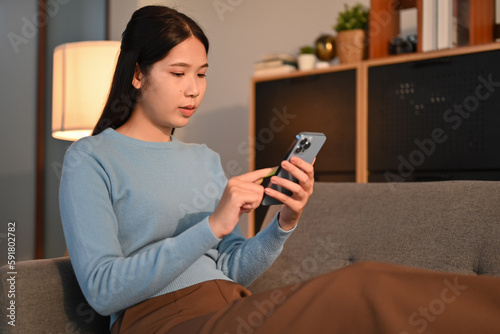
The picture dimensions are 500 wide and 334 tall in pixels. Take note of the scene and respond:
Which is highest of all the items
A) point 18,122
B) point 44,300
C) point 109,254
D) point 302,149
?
point 18,122

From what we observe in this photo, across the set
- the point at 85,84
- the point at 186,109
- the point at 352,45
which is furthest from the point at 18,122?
the point at 186,109

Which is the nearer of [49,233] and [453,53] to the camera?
[453,53]

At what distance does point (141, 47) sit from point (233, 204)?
51 centimetres

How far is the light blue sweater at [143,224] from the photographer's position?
104cm

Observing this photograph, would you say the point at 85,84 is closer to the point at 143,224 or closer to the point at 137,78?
the point at 137,78

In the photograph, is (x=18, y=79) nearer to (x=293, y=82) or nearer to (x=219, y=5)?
(x=219, y=5)

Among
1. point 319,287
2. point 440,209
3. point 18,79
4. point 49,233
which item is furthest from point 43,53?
point 319,287

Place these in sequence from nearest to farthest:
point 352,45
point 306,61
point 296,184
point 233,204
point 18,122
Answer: point 233,204 → point 296,184 → point 352,45 → point 306,61 → point 18,122

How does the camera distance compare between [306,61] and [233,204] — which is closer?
[233,204]

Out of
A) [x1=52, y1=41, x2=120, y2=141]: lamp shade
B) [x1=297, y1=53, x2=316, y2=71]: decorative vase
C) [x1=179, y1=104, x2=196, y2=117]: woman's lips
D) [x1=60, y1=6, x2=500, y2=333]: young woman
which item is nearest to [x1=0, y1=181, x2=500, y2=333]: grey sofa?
[x1=60, y1=6, x2=500, y2=333]: young woman

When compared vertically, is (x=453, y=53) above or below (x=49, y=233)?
above

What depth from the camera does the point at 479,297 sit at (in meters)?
0.78

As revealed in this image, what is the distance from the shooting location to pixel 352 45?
9.79 feet

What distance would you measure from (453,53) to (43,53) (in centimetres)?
266
